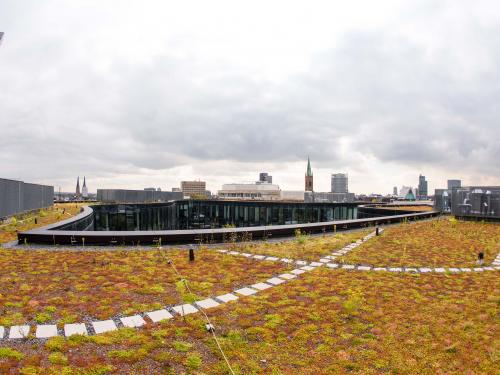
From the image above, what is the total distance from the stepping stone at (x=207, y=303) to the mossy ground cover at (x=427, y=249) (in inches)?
259

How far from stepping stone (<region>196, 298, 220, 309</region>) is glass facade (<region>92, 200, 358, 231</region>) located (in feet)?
116

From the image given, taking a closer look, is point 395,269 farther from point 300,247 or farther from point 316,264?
point 300,247

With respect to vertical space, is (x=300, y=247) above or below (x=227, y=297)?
above

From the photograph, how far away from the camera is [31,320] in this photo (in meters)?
6.46

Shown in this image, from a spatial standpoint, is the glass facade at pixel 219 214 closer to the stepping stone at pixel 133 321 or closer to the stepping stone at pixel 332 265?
the stepping stone at pixel 332 265

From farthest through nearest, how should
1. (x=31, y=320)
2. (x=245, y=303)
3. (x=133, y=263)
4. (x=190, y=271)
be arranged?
(x=133, y=263), (x=190, y=271), (x=245, y=303), (x=31, y=320)

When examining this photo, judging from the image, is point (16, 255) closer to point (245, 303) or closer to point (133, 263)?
point (133, 263)

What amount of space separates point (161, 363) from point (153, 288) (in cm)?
383

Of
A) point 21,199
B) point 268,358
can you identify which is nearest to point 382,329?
point 268,358

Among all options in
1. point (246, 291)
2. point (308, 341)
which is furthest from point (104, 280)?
point (308, 341)

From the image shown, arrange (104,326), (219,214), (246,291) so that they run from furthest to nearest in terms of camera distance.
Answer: (219,214) < (246,291) < (104,326)

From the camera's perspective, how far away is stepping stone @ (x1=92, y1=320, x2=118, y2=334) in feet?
20.3

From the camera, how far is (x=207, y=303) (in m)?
7.77

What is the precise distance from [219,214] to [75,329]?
199 feet
